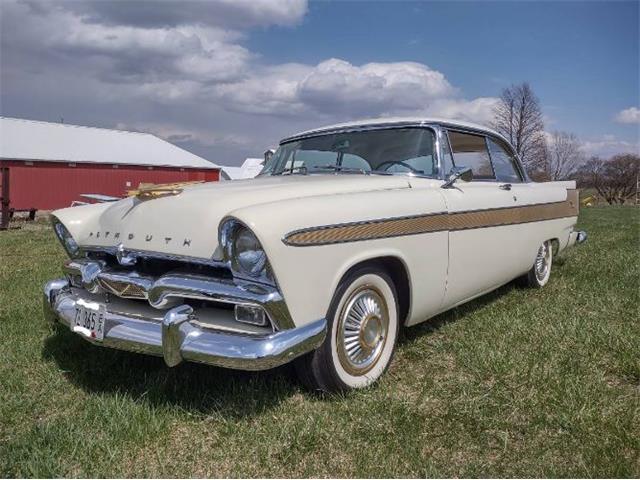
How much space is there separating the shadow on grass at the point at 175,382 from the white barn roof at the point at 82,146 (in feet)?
81.1

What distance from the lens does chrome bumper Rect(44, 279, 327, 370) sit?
2.40 metres

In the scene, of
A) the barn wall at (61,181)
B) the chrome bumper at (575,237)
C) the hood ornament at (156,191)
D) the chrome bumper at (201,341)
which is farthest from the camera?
the barn wall at (61,181)

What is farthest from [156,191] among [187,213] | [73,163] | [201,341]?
[73,163]

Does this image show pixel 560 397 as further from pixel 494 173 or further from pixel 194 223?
pixel 494 173

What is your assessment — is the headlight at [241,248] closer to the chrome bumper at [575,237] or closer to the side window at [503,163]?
the side window at [503,163]

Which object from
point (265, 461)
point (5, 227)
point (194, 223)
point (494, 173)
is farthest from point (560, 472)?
point (5, 227)

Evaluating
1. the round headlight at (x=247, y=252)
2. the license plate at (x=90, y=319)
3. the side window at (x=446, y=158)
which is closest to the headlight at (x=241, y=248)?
the round headlight at (x=247, y=252)

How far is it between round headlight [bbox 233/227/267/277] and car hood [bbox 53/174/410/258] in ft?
0.35

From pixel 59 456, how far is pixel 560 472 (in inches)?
78.2

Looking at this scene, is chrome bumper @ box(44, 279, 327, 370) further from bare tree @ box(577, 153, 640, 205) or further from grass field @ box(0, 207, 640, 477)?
bare tree @ box(577, 153, 640, 205)

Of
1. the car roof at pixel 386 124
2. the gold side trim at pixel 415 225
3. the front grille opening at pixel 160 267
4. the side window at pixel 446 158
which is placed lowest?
the front grille opening at pixel 160 267

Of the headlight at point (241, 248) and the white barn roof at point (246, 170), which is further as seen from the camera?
the white barn roof at point (246, 170)

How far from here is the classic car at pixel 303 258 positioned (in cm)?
250

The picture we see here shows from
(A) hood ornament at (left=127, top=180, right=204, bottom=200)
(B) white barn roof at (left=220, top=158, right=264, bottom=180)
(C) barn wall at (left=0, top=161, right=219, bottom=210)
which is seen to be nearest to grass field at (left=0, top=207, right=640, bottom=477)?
(A) hood ornament at (left=127, top=180, right=204, bottom=200)
